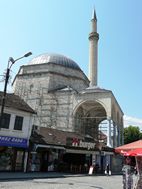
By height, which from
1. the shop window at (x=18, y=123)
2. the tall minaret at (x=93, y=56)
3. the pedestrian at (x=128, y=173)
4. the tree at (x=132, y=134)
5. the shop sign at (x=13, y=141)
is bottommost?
the pedestrian at (x=128, y=173)

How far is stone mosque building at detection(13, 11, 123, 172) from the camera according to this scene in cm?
3197

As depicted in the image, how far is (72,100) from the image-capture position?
38.2 m

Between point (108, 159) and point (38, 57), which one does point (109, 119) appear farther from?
point (38, 57)

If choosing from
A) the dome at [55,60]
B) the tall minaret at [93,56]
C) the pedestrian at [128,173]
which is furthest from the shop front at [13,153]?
the dome at [55,60]

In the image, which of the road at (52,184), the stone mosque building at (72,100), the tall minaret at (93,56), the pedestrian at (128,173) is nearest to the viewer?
the pedestrian at (128,173)

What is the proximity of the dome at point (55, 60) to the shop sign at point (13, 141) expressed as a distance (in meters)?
23.0

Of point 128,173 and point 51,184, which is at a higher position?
point 128,173

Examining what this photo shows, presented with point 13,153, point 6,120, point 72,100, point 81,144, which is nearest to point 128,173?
point 6,120

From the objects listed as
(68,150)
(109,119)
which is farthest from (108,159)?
(68,150)

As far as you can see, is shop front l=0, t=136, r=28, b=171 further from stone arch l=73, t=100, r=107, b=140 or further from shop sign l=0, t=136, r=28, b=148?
stone arch l=73, t=100, r=107, b=140

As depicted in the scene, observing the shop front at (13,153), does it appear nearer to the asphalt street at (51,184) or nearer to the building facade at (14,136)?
the building facade at (14,136)

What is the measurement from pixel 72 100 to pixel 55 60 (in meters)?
8.90

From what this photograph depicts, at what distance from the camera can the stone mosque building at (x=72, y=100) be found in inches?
1259

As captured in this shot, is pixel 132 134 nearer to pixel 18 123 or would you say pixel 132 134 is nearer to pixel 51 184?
pixel 18 123
